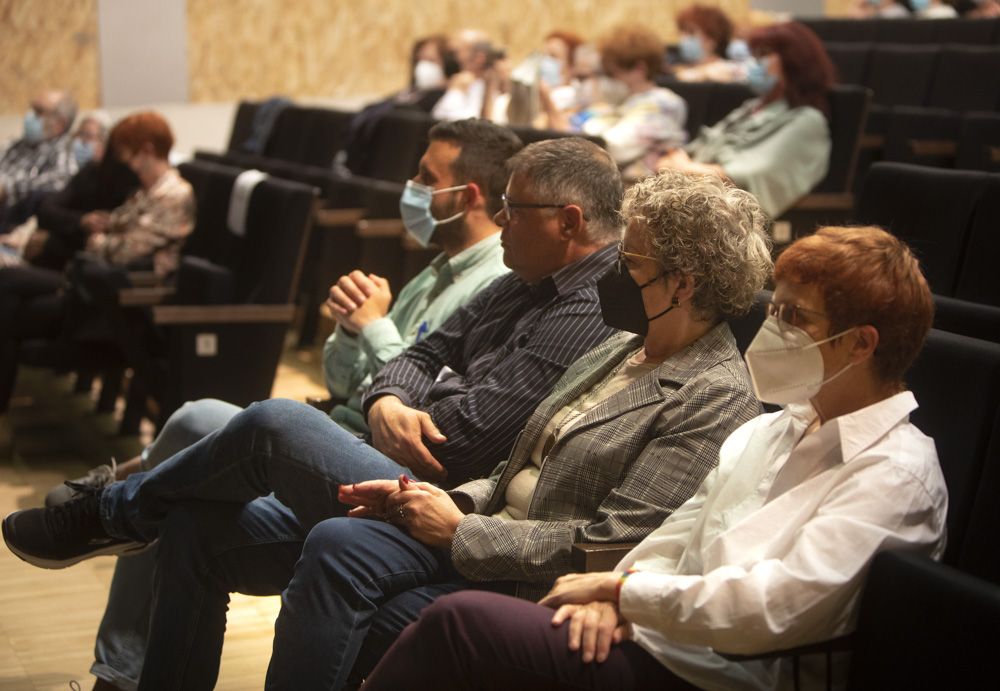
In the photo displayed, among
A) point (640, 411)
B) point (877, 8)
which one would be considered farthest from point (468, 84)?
point (640, 411)

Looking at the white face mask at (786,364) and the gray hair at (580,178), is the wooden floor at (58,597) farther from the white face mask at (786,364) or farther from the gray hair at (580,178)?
the white face mask at (786,364)

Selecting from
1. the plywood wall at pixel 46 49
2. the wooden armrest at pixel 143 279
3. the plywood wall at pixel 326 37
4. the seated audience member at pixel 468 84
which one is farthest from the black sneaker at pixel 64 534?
the plywood wall at pixel 326 37

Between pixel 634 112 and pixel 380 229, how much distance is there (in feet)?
3.95

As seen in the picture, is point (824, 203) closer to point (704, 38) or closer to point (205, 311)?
point (205, 311)

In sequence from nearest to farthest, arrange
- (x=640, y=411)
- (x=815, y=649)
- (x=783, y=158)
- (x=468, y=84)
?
1. (x=815, y=649)
2. (x=640, y=411)
3. (x=783, y=158)
4. (x=468, y=84)

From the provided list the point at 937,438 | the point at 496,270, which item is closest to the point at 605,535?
the point at 937,438

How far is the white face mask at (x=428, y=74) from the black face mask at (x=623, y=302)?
6.39m

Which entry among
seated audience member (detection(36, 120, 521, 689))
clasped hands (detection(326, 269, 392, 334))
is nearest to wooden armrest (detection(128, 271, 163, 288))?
seated audience member (detection(36, 120, 521, 689))

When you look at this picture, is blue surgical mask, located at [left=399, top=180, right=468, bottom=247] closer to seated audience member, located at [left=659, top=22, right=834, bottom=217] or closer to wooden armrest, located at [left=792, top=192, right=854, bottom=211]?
seated audience member, located at [left=659, top=22, right=834, bottom=217]

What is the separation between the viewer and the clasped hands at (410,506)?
200cm

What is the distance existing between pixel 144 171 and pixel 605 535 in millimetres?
3149

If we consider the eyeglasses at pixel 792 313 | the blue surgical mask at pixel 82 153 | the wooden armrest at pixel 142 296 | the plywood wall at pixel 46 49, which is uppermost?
the eyeglasses at pixel 792 313

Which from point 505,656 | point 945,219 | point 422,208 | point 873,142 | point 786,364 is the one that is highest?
point 786,364

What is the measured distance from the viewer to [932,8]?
28.2ft
